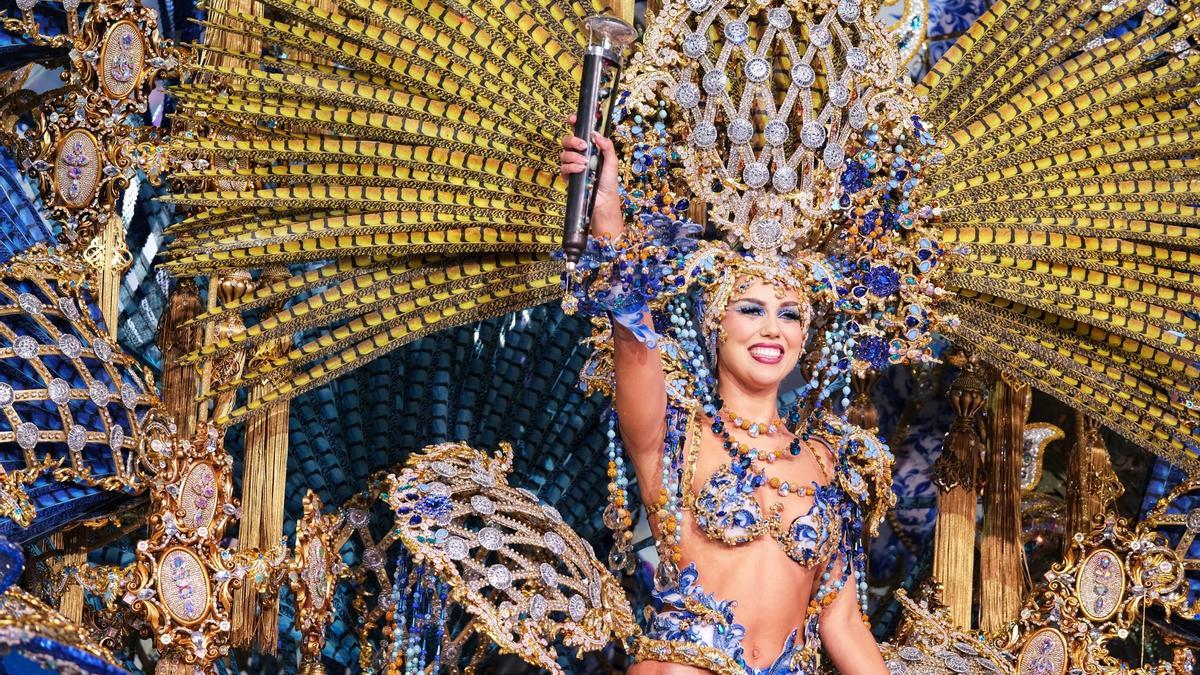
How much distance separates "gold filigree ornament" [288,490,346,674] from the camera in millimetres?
3832

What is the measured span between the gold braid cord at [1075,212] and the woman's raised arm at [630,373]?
728 millimetres

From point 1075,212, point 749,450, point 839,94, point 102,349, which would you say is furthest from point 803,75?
point 102,349

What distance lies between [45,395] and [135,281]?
808 mm

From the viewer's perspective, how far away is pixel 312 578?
385 cm

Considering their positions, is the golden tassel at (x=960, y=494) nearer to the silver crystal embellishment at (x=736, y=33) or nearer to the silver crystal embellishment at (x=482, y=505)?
the silver crystal embellishment at (x=736, y=33)

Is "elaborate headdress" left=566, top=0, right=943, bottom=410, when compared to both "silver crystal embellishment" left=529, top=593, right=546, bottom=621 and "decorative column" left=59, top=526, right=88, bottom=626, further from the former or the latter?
"decorative column" left=59, top=526, right=88, bottom=626

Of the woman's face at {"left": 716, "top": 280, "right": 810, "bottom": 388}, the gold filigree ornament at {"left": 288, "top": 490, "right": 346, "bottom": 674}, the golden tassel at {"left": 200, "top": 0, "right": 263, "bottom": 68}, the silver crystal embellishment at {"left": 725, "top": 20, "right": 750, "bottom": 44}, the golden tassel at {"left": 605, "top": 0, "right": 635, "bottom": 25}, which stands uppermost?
the golden tassel at {"left": 605, "top": 0, "right": 635, "bottom": 25}

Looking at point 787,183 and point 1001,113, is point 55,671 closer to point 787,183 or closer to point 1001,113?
point 787,183

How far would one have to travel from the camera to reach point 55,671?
2951 millimetres

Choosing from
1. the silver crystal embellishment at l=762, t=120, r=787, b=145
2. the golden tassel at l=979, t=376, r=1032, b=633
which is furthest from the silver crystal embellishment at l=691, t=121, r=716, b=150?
the golden tassel at l=979, t=376, r=1032, b=633

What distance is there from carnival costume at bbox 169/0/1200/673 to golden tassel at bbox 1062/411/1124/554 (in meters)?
0.39

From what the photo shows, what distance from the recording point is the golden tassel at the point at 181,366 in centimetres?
385

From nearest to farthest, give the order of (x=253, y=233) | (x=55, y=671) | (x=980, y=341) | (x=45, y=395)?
(x=55, y=671) < (x=45, y=395) < (x=253, y=233) < (x=980, y=341)

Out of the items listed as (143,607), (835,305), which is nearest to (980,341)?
(835,305)
